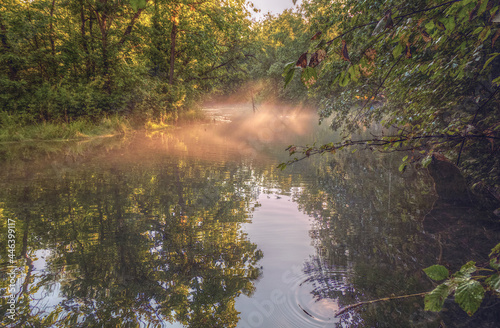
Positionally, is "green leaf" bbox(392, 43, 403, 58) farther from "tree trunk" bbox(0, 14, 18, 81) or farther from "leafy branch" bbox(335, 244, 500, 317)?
"tree trunk" bbox(0, 14, 18, 81)

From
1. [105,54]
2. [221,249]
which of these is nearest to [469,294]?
[221,249]

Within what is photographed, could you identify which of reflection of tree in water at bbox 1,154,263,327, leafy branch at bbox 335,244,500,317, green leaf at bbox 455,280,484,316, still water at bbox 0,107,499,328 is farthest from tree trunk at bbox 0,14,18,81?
green leaf at bbox 455,280,484,316

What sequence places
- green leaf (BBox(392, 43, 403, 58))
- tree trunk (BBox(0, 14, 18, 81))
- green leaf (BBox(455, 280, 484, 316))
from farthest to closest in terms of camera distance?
tree trunk (BBox(0, 14, 18, 81))
green leaf (BBox(392, 43, 403, 58))
green leaf (BBox(455, 280, 484, 316))

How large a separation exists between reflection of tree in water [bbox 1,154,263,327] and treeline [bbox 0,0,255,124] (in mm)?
11183

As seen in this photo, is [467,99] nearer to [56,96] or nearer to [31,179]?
[31,179]

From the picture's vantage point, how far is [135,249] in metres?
3.82

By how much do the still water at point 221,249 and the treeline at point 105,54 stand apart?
32.2 ft

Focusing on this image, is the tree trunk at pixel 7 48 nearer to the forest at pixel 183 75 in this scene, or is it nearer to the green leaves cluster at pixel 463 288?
the forest at pixel 183 75

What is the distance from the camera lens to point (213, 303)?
2801 millimetres

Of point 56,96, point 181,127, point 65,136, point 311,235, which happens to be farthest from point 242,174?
point 181,127

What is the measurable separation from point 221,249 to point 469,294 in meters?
2.99

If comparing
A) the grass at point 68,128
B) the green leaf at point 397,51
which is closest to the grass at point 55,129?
the grass at point 68,128

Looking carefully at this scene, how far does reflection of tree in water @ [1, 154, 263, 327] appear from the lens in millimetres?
2670

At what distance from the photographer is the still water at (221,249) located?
2.66 meters
